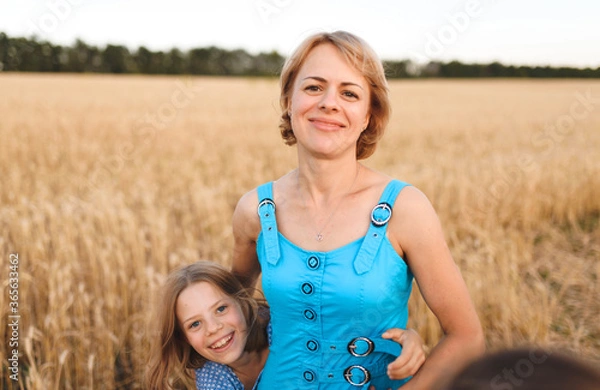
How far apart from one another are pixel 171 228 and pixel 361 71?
3.35m

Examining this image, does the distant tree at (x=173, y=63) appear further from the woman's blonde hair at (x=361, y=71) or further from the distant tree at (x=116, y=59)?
the woman's blonde hair at (x=361, y=71)

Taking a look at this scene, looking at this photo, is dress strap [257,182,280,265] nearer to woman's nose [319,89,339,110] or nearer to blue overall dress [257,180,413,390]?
blue overall dress [257,180,413,390]

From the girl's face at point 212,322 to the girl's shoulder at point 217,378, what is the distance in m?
0.03

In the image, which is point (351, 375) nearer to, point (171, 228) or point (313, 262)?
point (313, 262)

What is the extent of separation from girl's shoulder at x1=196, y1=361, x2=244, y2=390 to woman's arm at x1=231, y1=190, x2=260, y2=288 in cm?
36

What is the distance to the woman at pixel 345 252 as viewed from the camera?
1.63 m

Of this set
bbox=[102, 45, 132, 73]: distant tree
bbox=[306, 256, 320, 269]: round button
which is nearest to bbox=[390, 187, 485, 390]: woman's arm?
bbox=[306, 256, 320, 269]: round button

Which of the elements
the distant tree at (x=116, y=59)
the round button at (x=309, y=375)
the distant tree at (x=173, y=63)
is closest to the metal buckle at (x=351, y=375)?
the round button at (x=309, y=375)

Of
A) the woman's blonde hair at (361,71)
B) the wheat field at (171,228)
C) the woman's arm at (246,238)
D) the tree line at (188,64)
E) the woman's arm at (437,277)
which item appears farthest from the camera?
the tree line at (188,64)

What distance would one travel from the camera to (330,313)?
5.59 ft

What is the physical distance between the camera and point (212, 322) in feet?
6.61

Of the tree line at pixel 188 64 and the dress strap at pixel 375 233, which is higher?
the tree line at pixel 188 64
